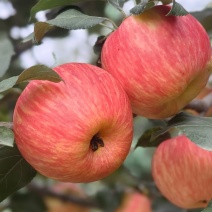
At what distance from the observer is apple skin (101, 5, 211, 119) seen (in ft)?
3.21

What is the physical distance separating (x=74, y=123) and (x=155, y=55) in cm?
20

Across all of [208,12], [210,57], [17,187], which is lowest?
[17,187]


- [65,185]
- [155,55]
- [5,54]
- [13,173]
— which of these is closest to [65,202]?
[65,185]

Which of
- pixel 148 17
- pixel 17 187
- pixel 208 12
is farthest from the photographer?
pixel 208 12

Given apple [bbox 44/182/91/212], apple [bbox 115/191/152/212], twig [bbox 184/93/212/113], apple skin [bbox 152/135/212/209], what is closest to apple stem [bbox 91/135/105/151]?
apple skin [bbox 152/135/212/209]

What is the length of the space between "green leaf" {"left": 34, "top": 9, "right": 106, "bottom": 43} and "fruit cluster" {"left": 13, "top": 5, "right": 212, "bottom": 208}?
61 millimetres

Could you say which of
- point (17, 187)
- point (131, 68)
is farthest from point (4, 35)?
point (131, 68)

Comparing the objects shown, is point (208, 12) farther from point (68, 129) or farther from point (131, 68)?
point (68, 129)

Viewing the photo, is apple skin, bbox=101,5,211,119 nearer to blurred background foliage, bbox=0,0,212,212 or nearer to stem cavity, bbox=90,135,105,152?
stem cavity, bbox=90,135,105,152

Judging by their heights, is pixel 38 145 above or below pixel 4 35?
above

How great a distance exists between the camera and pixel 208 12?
1.51 metres

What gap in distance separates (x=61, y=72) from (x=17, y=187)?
0.31 metres

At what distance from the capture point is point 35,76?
91cm

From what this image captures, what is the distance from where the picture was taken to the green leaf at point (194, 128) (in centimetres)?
100
